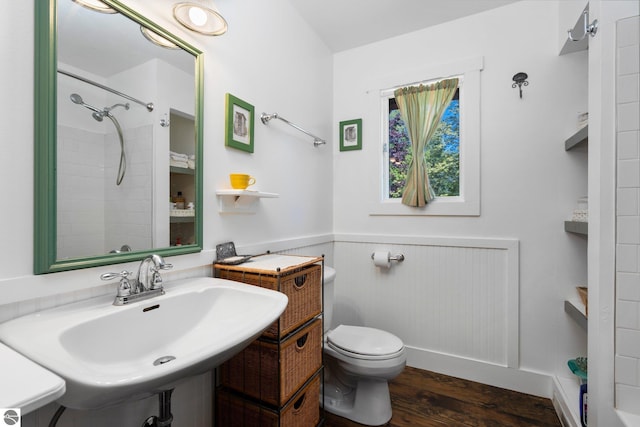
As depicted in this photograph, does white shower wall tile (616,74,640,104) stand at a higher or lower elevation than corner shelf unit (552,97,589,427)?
higher

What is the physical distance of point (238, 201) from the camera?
148cm

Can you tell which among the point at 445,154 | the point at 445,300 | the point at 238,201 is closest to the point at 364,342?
the point at 445,300

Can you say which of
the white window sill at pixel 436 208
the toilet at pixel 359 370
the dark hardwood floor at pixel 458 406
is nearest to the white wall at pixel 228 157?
the white window sill at pixel 436 208

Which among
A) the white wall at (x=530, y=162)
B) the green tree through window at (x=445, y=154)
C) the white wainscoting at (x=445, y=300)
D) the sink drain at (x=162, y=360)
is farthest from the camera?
the green tree through window at (x=445, y=154)

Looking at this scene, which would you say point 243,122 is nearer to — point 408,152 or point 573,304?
point 408,152

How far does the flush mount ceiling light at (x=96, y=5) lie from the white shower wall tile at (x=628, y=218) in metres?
1.82

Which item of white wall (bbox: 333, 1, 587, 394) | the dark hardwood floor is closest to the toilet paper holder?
white wall (bbox: 333, 1, 587, 394)

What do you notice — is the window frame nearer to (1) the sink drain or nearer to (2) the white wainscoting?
Result: (2) the white wainscoting

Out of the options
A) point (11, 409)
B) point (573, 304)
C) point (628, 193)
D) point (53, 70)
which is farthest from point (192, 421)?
point (573, 304)

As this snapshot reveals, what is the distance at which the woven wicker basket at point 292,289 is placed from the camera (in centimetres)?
117

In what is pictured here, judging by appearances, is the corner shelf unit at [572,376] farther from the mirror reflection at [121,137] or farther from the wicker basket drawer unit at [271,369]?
the mirror reflection at [121,137]

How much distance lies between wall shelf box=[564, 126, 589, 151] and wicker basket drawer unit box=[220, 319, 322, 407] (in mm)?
1661

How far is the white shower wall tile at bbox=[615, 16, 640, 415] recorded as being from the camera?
106 cm

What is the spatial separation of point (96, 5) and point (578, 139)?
2.19 m
